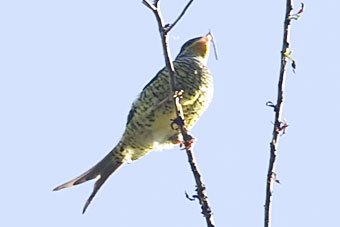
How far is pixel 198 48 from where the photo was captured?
5.99m

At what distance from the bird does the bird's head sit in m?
0.08

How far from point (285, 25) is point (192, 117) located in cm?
253

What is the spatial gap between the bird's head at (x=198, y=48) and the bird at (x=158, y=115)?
83mm

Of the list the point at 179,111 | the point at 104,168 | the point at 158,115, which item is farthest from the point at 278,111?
the point at 104,168

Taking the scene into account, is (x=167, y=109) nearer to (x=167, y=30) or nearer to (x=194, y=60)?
(x=194, y=60)

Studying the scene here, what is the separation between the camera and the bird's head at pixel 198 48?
596 cm

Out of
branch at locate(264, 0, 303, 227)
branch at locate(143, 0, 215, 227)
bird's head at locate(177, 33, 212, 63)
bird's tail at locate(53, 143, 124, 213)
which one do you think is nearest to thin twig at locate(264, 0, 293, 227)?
branch at locate(264, 0, 303, 227)

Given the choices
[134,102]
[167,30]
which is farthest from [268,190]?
[134,102]

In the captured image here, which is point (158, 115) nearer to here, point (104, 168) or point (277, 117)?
point (104, 168)

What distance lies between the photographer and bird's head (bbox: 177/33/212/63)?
596 cm

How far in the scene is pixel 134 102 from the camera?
17.9 ft

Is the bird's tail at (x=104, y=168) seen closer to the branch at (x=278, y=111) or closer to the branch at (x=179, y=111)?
the branch at (x=179, y=111)

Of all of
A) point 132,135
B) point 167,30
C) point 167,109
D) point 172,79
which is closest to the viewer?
point 167,30

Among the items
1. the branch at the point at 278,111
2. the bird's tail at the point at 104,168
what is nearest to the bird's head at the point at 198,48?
the bird's tail at the point at 104,168
